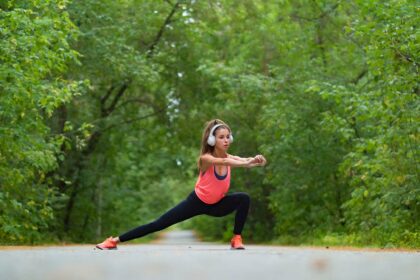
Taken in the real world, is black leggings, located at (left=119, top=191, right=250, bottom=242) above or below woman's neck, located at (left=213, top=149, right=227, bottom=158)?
below

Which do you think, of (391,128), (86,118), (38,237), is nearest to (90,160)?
(86,118)

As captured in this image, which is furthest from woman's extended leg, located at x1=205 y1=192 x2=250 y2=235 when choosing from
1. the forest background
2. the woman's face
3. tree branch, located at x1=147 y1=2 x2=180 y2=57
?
tree branch, located at x1=147 y1=2 x2=180 y2=57

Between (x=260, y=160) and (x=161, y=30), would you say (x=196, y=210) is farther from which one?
(x=161, y=30)

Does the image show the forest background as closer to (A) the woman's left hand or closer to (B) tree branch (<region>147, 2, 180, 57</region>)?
(B) tree branch (<region>147, 2, 180, 57</region>)

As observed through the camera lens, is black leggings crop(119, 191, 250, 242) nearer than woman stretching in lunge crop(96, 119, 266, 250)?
No

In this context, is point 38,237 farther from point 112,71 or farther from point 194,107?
point 194,107

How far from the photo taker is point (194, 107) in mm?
31312

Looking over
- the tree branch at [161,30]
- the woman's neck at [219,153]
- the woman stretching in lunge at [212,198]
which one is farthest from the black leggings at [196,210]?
the tree branch at [161,30]

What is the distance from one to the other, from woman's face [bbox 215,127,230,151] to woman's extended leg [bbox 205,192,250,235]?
0.61 m

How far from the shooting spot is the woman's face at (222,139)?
10.1 metres

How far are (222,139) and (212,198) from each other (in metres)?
0.73

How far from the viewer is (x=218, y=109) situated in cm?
3088

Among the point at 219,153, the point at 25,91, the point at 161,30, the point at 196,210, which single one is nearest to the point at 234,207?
the point at 196,210

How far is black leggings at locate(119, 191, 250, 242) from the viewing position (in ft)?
33.4
